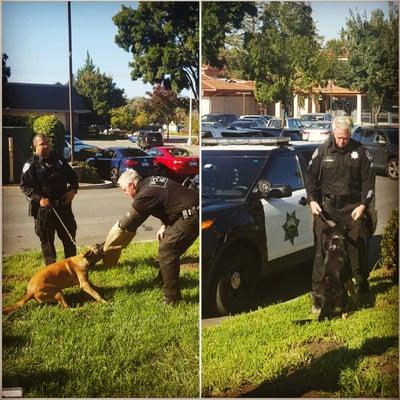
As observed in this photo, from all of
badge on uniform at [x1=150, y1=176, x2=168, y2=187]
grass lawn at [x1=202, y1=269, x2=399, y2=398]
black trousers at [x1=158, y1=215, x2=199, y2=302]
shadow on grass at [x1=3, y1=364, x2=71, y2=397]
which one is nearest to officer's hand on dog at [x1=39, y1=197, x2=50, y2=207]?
badge on uniform at [x1=150, y1=176, x2=168, y2=187]

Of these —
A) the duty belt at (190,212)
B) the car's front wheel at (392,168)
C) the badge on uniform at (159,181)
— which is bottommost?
the duty belt at (190,212)

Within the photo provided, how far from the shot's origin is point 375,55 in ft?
20.3

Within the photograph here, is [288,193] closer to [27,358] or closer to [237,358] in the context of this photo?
[237,358]

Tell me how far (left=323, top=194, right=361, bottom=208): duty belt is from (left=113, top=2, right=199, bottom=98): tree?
140 centimetres

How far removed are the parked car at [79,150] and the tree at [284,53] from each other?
1.45 meters

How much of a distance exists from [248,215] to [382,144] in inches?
49.2

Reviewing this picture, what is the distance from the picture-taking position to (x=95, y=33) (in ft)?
19.7

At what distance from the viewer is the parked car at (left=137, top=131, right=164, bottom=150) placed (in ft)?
21.0

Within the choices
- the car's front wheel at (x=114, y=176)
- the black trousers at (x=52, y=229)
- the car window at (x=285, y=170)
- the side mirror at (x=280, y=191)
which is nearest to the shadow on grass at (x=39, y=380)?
the black trousers at (x=52, y=229)

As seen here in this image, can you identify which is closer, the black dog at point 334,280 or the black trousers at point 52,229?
the black trousers at point 52,229

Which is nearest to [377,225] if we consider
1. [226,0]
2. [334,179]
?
[334,179]

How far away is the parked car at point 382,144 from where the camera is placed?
20.4 feet

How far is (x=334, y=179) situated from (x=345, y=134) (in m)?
0.38

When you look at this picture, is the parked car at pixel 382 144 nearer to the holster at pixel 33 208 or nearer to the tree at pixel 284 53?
the tree at pixel 284 53
